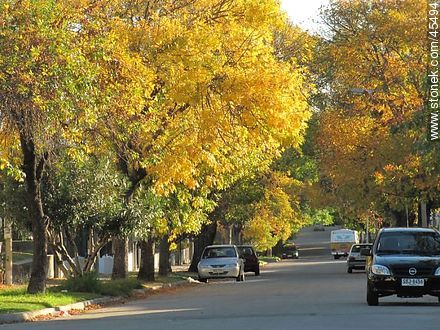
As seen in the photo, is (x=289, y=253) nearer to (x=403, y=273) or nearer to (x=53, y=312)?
(x=53, y=312)

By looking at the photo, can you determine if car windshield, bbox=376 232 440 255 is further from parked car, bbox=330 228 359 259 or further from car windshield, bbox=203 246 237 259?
parked car, bbox=330 228 359 259

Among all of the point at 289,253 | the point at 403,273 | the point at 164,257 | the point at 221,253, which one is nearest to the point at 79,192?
the point at 403,273

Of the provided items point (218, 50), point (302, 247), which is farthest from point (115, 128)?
point (302, 247)

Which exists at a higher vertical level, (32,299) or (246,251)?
(246,251)

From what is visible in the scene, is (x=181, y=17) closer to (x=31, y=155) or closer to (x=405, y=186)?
(x=31, y=155)

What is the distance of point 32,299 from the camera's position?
23266mm

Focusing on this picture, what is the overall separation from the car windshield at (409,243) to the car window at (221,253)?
A: 67.8 feet

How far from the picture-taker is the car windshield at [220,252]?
1682 inches

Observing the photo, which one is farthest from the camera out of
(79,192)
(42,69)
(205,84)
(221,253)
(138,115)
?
(221,253)

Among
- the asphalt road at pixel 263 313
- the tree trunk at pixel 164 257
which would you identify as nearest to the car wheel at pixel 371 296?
the asphalt road at pixel 263 313

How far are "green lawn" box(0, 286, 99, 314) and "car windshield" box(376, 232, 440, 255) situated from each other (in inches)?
313

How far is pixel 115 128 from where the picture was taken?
22.9 m

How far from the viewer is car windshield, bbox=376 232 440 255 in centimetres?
2181

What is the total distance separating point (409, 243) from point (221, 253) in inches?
841
